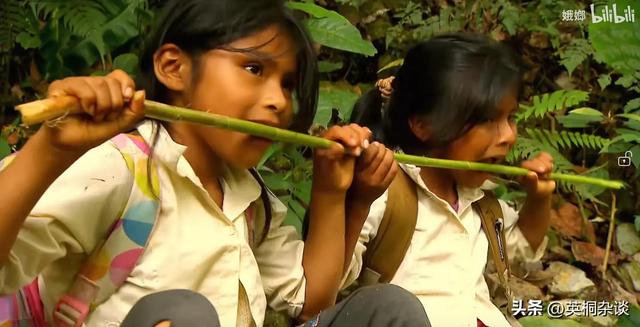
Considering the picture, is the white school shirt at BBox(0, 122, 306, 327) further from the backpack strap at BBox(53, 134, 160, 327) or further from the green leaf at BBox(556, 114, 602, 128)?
the green leaf at BBox(556, 114, 602, 128)

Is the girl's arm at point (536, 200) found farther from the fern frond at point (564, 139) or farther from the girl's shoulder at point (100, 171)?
the girl's shoulder at point (100, 171)

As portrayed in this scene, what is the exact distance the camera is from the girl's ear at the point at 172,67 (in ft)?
3.22

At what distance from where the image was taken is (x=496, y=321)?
1335mm

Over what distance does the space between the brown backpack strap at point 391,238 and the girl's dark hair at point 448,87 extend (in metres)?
0.14

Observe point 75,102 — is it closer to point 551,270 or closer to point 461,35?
point 461,35

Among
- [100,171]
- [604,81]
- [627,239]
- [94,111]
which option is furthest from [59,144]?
[604,81]

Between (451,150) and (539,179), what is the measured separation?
0.78 feet

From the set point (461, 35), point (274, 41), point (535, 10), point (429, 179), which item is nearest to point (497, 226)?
point (429, 179)

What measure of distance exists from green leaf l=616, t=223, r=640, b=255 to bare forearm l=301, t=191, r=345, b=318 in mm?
1460

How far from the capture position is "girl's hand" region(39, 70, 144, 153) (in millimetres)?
642

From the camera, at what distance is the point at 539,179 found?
1456 millimetres

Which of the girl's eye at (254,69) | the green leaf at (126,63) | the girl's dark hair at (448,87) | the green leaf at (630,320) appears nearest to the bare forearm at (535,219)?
the girl's dark hair at (448,87)

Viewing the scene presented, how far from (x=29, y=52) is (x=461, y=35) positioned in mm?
1186

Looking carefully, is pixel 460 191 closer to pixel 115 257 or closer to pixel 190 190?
pixel 190 190
